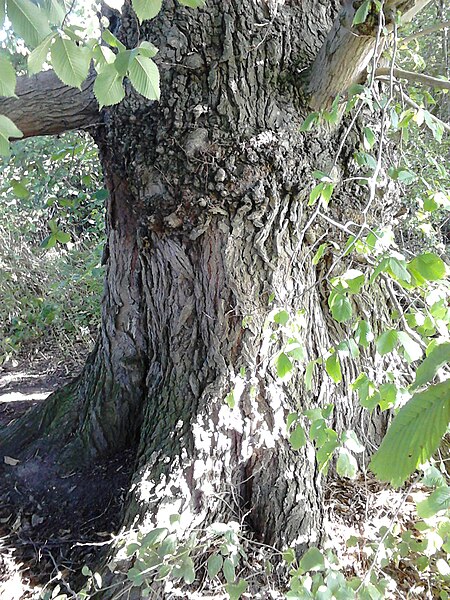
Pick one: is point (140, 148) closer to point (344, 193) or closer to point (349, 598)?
point (344, 193)

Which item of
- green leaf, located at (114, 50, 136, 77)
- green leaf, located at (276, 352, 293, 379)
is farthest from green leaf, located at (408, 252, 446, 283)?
green leaf, located at (114, 50, 136, 77)

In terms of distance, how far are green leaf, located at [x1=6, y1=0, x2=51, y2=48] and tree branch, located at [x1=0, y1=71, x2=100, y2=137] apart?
1.31m

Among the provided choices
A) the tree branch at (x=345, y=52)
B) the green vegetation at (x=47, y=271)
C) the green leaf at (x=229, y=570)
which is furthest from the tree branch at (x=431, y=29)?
the green vegetation at (x=47, y=271)

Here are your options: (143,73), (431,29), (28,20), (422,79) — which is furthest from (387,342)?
(431,29)

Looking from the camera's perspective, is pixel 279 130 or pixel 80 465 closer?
pixel 279 130

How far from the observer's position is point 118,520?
7.47 feet

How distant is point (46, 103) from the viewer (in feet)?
7.95

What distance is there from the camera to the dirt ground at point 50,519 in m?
2.28

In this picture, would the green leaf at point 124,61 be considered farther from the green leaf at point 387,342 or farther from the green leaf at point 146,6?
the green leaf at point 387,342

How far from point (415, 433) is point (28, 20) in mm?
1090

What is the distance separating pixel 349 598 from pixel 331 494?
43.4 inches

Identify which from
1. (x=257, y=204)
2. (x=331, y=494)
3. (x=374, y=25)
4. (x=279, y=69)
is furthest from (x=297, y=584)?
(x=279, y=69)

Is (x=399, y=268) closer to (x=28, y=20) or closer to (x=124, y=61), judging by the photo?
(x=124, y=61)

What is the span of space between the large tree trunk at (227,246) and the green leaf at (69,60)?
102 cm
